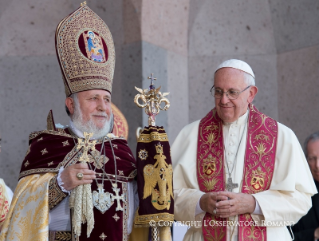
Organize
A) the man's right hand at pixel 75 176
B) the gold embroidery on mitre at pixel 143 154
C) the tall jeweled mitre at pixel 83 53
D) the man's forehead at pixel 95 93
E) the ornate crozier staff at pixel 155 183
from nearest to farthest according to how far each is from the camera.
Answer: the man's right hand at pixel 75 176
the ornate crozier staff at pixel 155 183
the gold embroidery on mitre at pixel 143 154
the man's forehead at pixel 95 93
the tall jeweled mitre at pixel 83 53

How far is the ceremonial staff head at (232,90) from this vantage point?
16.9ft

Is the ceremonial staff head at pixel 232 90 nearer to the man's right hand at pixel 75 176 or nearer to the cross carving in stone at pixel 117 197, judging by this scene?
the cross carving in stone at pixel 117 197

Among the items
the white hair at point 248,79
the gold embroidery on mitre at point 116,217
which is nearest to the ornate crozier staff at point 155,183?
the gold embroidery on mitre at point 116,217

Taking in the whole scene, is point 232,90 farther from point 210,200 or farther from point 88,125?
point 88,125

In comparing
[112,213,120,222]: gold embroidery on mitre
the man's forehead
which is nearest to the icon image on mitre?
the man's forehead

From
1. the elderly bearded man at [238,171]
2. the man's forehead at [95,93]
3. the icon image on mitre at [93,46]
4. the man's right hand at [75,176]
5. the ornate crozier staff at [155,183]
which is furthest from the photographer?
the icon image on mitre at [93,46]

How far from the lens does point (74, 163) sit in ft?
15.8

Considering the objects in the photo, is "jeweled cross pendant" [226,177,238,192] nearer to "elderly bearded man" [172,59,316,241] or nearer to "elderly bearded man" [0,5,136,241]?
"elderly bearded man" [172,59,316,241]

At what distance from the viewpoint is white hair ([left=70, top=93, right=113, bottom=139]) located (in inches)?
194

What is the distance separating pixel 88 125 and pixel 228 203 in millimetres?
1181

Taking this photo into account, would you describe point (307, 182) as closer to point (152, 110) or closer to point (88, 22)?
point (152, 110)

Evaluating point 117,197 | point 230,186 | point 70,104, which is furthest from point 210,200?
point 70,104

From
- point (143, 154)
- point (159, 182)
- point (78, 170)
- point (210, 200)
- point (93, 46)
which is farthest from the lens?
point (93, 46)

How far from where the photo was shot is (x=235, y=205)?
4.79 meters
